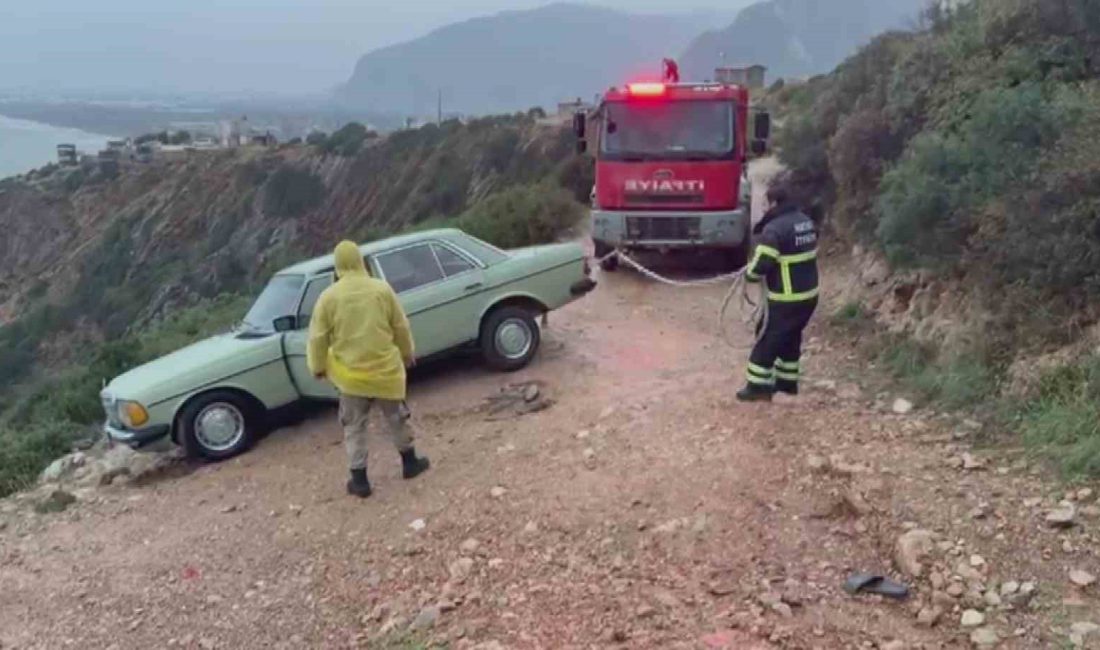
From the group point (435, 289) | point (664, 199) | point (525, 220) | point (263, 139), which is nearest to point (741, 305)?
point (664, 199)

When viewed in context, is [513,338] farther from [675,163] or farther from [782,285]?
[675,163]

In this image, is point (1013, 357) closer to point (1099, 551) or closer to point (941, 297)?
point (941, 297)

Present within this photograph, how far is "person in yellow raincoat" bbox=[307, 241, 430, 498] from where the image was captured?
7004 mm

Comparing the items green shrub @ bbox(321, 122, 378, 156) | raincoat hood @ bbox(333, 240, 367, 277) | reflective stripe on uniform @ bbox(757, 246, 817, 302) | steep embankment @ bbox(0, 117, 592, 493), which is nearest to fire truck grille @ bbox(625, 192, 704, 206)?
reflective stripe on uniform @ bbox(757, 246, 817, 302)

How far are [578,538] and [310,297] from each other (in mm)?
4114

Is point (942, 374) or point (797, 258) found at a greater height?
point (797, 258)

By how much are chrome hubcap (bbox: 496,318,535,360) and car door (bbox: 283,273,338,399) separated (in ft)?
5.28

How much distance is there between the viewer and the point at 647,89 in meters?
13.0

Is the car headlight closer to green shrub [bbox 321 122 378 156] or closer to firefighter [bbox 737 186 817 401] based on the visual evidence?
firefighter [bbox 737 186 817 401]

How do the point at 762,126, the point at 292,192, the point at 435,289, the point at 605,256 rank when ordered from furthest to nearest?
the point at 292,192 → the point at 605,256 → the point at 762,126 → the point at 435,289

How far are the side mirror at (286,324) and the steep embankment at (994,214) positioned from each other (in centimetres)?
493

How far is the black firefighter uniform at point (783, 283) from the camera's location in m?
7.50

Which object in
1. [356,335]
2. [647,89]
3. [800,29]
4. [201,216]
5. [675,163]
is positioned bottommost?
[201,216]

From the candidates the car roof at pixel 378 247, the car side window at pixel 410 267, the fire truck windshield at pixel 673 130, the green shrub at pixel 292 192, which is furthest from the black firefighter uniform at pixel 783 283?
the green shrub at pixel 292 192
